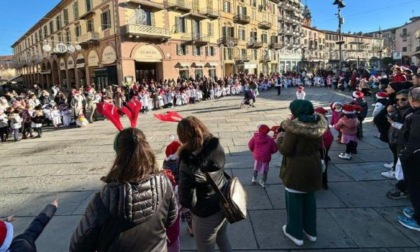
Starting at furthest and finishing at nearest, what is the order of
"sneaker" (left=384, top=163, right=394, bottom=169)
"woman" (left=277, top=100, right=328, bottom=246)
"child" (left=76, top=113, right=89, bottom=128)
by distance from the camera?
1. "child" (left=76, top=113, right=89, bottom=128)
2. "sneaker" (left=384, top=163, right=394, bottom=169)
3. "woman" (left=277, top=100, right=328, bottom=246)

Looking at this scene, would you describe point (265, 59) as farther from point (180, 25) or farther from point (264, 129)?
point (264, 129)

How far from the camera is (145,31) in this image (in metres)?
26.8

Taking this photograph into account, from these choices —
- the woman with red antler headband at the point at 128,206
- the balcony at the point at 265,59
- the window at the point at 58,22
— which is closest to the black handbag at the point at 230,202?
the woman with red antler headband at the point at 128,206

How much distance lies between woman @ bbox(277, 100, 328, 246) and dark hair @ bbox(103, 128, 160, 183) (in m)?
1.87

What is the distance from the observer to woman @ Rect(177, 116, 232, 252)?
2.44m

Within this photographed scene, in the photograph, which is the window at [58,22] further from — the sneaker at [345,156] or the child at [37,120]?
the sneaker at [345,156]

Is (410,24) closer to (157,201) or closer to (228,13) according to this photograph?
(228,13)

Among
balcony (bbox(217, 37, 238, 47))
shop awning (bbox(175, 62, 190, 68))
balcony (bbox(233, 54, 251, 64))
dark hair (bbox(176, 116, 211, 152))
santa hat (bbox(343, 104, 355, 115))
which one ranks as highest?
balcony (bbox(217, 37, 238, 47))

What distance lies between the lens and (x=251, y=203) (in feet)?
15.4

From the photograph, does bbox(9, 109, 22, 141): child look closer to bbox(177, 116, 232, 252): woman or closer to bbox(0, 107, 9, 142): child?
bbox(0, 107, 9, 142): child

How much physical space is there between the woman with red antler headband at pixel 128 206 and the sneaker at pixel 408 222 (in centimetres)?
335

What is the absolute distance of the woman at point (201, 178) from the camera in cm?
244

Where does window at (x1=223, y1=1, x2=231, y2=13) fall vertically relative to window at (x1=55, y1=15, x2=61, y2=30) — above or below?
above

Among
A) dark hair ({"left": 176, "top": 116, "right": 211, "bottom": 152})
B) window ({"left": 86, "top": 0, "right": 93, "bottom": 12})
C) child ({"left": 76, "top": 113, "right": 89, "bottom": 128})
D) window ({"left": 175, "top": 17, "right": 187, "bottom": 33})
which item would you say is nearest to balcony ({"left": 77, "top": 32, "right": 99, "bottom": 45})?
window ({"left": 86, "top": 0, "right": 93, "bottom": 12})
